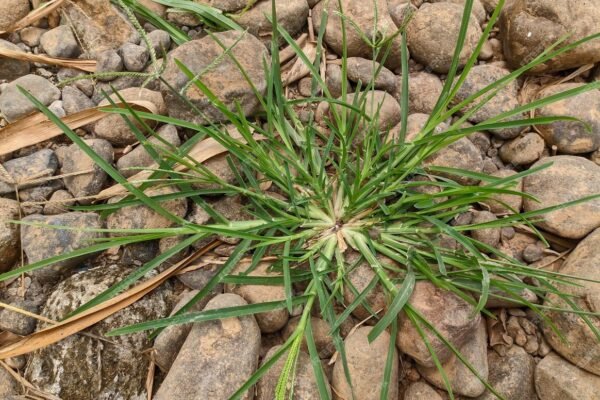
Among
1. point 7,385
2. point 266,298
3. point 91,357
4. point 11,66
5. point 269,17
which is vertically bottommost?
point 7,385

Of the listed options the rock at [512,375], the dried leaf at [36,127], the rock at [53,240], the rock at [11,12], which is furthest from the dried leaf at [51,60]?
the rock at [512,375]

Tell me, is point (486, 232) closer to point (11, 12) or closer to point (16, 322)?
point (16, 322)

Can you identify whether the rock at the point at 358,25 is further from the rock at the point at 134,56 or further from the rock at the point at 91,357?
the rock at the point at 91,357

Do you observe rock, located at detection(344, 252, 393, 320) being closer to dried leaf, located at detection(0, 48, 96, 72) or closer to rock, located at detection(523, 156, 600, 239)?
rock, located at detection(523, 156, 600, 239)

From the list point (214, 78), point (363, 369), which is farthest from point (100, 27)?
point (363, 369)

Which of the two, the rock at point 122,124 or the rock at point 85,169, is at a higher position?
the rock at point 122,124
